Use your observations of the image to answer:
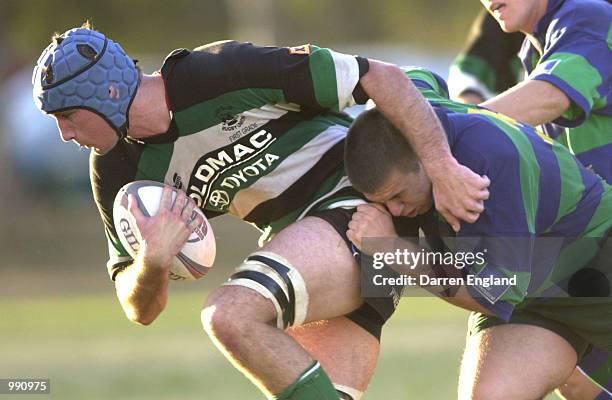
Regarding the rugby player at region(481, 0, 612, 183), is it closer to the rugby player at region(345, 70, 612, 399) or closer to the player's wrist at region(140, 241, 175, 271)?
the rugby player at region(345, 70, 612, 399)

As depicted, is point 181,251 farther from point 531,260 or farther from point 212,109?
point 531,260

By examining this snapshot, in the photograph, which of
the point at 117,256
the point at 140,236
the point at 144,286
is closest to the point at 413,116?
the point at 140,236

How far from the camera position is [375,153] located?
5148 millimetres

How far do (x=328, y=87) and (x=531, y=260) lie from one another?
3.71 ft

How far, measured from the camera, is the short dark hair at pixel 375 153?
16.8 ft

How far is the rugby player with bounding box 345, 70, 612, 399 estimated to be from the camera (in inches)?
201

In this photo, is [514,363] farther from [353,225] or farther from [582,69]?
[582,69]

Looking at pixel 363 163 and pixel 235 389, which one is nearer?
pixel 363 163

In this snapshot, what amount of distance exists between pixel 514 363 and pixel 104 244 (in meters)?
15.3

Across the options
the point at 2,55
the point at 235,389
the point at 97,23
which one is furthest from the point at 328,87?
the point at 97,23

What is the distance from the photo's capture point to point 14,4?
27.3m

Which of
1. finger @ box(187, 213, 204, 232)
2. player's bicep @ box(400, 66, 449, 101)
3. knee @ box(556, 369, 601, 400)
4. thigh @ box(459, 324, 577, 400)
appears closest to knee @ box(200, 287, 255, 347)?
finger @ box(187, 213, 204, 232)

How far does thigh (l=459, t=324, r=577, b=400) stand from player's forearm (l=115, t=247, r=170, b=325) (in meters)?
1.41

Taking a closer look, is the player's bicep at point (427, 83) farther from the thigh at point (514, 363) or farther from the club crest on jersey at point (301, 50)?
the thigh at point (514, 363)
